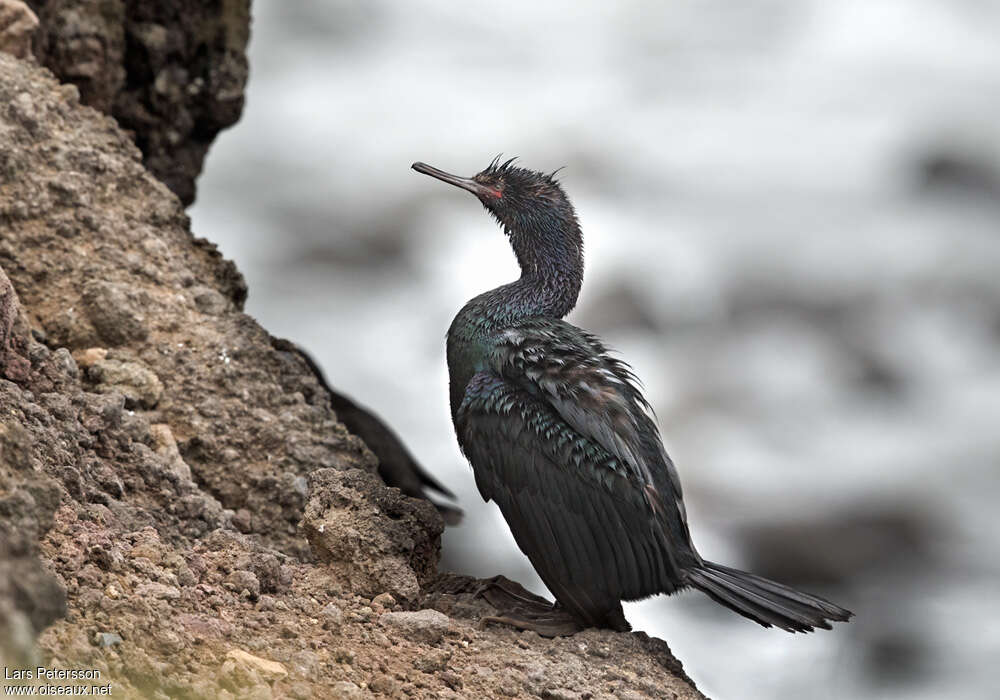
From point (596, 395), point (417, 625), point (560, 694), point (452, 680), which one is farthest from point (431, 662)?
point (596, 395)

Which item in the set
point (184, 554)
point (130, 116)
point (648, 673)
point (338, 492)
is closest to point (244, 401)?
point (338, 492)

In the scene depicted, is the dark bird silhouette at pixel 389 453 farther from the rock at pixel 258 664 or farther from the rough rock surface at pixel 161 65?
the rock at pixel 258 664

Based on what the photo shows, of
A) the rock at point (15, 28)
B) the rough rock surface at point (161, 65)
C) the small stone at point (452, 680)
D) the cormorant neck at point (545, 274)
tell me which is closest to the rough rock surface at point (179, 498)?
the small stone at point (452, 680)

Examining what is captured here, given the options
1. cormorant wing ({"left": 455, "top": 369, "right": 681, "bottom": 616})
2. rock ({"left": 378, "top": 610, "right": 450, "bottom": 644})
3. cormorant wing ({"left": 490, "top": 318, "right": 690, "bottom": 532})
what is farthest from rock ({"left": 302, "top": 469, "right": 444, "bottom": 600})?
cormorant wing ({"left": 490, "top": 318, "right": 690, "bottom": 532})

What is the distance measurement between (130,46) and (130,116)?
40cm

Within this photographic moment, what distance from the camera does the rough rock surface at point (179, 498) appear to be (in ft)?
12.5

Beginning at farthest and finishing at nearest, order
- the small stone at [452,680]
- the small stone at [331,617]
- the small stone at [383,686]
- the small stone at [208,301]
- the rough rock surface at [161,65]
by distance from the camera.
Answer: the rough rock surface at [161,65]
the small stone at [208,301]
the small stone at [331,617]
the small stone at [452,680]
the small stone at [383,686]

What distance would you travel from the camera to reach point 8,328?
15.4ft

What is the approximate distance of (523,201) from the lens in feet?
19.7

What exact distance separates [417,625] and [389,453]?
382cm

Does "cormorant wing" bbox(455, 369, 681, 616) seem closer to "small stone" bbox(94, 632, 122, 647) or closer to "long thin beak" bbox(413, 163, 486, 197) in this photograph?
"long thin beak" bbox(413, 163, 486, 197)

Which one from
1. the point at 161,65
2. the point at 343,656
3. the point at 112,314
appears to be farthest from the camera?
the point at 161,65

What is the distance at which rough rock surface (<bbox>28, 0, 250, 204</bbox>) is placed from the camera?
709cm

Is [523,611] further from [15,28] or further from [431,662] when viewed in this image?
[15,28]
